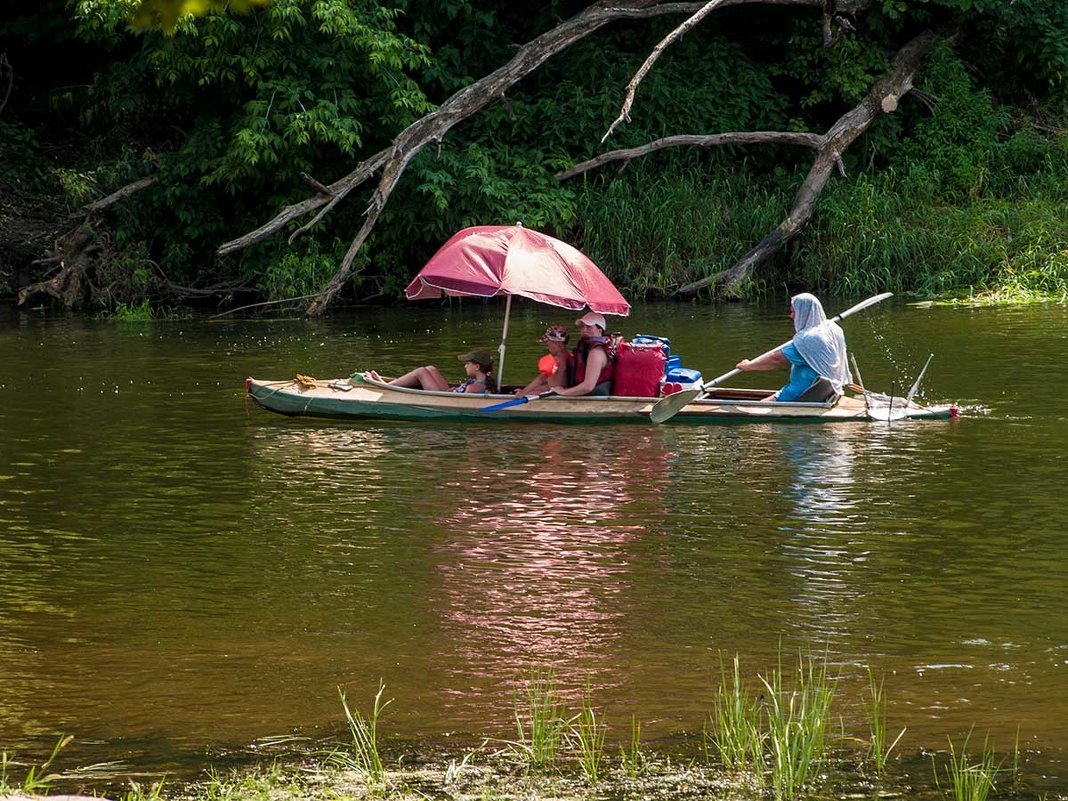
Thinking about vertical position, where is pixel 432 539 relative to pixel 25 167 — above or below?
below

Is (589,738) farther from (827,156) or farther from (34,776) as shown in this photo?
(827,156)

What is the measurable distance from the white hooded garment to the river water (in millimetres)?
468

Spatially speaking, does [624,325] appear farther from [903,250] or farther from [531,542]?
[531,542]

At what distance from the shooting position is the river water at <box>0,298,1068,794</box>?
7090mm

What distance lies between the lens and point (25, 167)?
28.9 m

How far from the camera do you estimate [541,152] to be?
26.0 meters

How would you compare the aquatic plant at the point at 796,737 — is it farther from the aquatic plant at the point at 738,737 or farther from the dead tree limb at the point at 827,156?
the dead tree limb at the point at 827,156

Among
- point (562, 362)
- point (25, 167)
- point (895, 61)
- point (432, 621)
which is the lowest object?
point (432, 621)

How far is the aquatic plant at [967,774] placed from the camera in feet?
18.7

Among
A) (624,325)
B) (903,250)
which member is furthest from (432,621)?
(903,250)

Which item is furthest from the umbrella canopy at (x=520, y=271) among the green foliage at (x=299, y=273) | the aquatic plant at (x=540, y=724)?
the green foliage at (x=299, y=273)

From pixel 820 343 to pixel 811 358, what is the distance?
180 mm

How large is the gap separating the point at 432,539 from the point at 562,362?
15.1 feet

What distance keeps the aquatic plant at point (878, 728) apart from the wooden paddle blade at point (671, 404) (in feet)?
22.8
